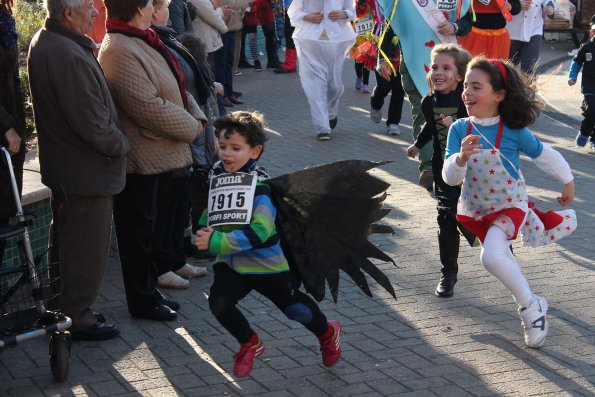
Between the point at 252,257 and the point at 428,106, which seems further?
the point at 428,106

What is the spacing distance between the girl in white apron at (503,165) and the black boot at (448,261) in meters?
0.73

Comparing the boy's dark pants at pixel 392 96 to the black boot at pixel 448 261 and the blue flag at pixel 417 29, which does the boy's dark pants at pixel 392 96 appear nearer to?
the blue flag at pixel 417 29

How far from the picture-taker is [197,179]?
6090 millimetres

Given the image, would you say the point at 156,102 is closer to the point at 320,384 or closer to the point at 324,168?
the point at 324,168

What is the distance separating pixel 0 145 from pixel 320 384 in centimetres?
210

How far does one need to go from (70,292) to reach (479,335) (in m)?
2.25

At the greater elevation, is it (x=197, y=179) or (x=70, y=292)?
(x=197, y=179)

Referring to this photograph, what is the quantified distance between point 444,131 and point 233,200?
239cm

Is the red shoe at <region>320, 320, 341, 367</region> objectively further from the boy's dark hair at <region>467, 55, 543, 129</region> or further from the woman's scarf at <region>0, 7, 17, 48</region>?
the woman's scarf at <region>0, 7, 17, 48</region>

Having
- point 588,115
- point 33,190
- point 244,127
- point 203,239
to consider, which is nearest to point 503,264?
point 244,127

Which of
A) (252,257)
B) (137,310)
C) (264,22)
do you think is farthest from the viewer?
(264,22)

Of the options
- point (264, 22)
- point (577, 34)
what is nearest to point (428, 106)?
point (264, 22)

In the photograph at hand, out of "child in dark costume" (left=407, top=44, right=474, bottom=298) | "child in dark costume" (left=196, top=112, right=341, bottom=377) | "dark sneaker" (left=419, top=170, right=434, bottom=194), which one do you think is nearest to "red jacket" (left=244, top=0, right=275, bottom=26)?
"dark sneaker" (left=419, top=170, right=434, bottom=194)

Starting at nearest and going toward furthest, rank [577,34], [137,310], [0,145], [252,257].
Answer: [252,257] → [0,145] → [137,310] → [577,34]
